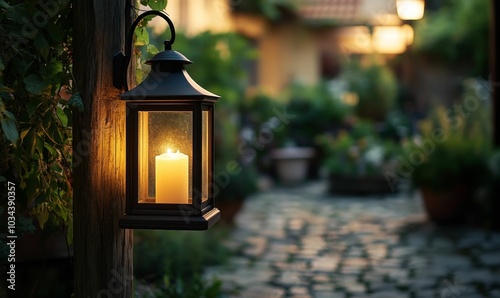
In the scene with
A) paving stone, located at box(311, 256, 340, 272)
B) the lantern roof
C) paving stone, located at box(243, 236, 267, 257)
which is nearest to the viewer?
the lantern roof

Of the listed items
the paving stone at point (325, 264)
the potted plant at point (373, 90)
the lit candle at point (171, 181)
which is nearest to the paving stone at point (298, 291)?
the paving stone at point (325, 264)

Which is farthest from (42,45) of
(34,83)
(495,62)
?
(495,62)

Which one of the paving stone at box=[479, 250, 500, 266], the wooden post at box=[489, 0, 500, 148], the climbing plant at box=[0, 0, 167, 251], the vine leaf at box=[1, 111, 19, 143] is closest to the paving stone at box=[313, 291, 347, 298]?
the paving stone at box=[479, 250, 500, 266]

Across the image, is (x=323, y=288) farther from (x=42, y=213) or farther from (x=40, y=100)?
(x=40, y=100)

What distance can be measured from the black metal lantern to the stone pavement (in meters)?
2.81

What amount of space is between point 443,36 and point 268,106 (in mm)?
5619

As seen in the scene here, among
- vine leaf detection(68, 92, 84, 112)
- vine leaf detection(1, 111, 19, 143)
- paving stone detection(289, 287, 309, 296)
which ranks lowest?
paving stone detection(289, 287, 309, 296)

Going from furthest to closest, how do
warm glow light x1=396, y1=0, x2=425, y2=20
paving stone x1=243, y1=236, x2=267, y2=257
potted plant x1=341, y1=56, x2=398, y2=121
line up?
potted plant x1=341, y1=56, x2=398, y2=121
warm glow light x1=396, y1=0, x2=425, y2=20
paving stone x1=243, y1=236, x2=267, y2=257

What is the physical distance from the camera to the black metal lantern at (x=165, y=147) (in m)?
2.76

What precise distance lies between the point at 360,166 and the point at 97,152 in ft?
32.9

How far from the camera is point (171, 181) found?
2.79 meters

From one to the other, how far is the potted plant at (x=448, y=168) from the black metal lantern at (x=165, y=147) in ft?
21.5

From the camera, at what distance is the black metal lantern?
9.04 ft

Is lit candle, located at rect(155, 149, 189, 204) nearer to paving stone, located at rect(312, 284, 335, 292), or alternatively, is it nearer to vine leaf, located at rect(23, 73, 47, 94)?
vine leaf, located at rect(23, 73, 47, 94)
